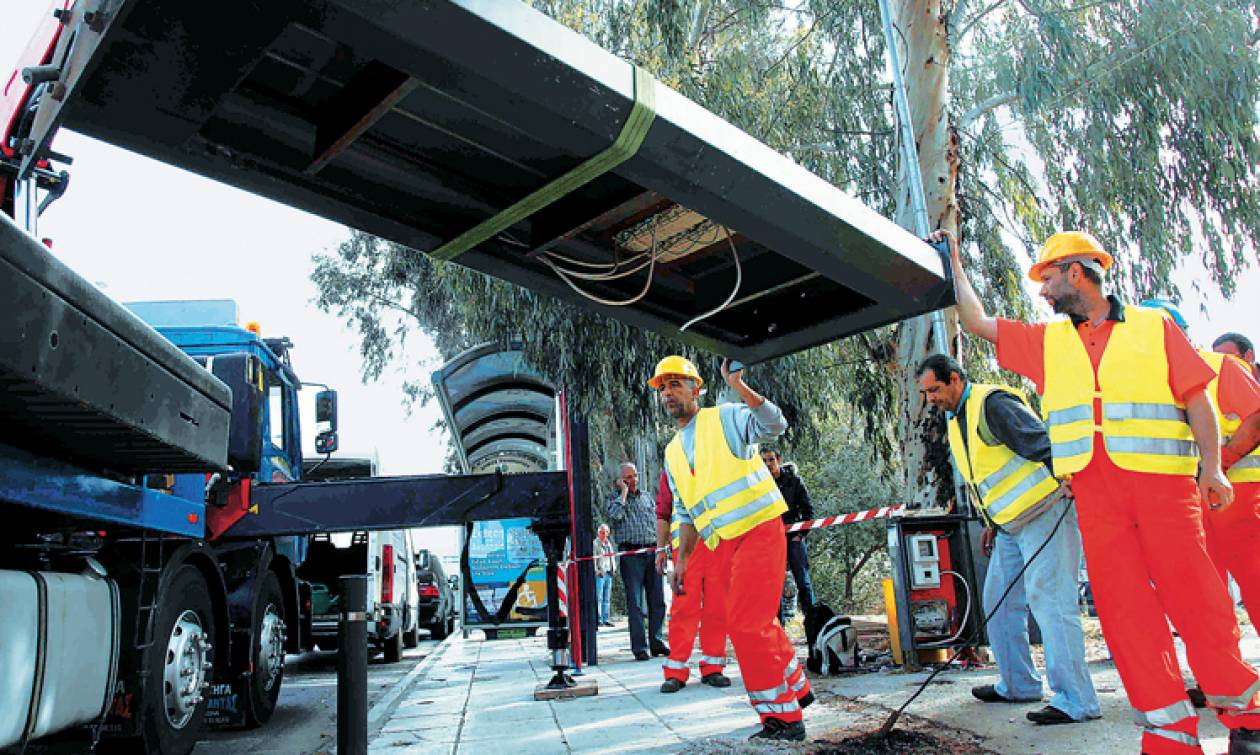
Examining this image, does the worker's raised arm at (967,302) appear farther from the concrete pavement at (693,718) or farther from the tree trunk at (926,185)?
the tree trunk at (926,185)

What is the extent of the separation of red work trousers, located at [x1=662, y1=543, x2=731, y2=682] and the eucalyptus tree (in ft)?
10.2

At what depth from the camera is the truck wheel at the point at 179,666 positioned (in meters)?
4.95

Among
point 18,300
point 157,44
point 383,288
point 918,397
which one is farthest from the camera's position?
point 383,288

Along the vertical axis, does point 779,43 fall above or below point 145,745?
above

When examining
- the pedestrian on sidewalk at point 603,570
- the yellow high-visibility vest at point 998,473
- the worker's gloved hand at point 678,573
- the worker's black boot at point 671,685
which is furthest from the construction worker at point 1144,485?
the pedestrian on sidewalk at point 603,570

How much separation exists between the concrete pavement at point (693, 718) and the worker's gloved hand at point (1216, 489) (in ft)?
3.55

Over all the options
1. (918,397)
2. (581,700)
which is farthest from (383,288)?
(581,700)

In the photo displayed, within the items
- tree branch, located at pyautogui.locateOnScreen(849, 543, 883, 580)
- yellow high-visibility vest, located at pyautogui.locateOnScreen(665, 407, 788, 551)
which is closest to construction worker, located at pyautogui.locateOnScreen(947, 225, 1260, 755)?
yellow high-visibility vest, located at pyautogui.locateOnScreen(665, 407, 788, 551)

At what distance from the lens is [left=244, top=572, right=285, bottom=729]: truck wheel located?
6598 millimetres

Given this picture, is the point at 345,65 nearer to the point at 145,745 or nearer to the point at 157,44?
the point at 157,44

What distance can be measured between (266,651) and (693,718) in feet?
10.3

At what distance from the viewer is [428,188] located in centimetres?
349

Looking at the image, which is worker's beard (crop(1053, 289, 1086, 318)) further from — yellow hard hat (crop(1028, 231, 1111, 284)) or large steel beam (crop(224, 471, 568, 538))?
large steel beam (crop(224, 471, 568, 538))

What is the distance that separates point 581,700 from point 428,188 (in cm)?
434
